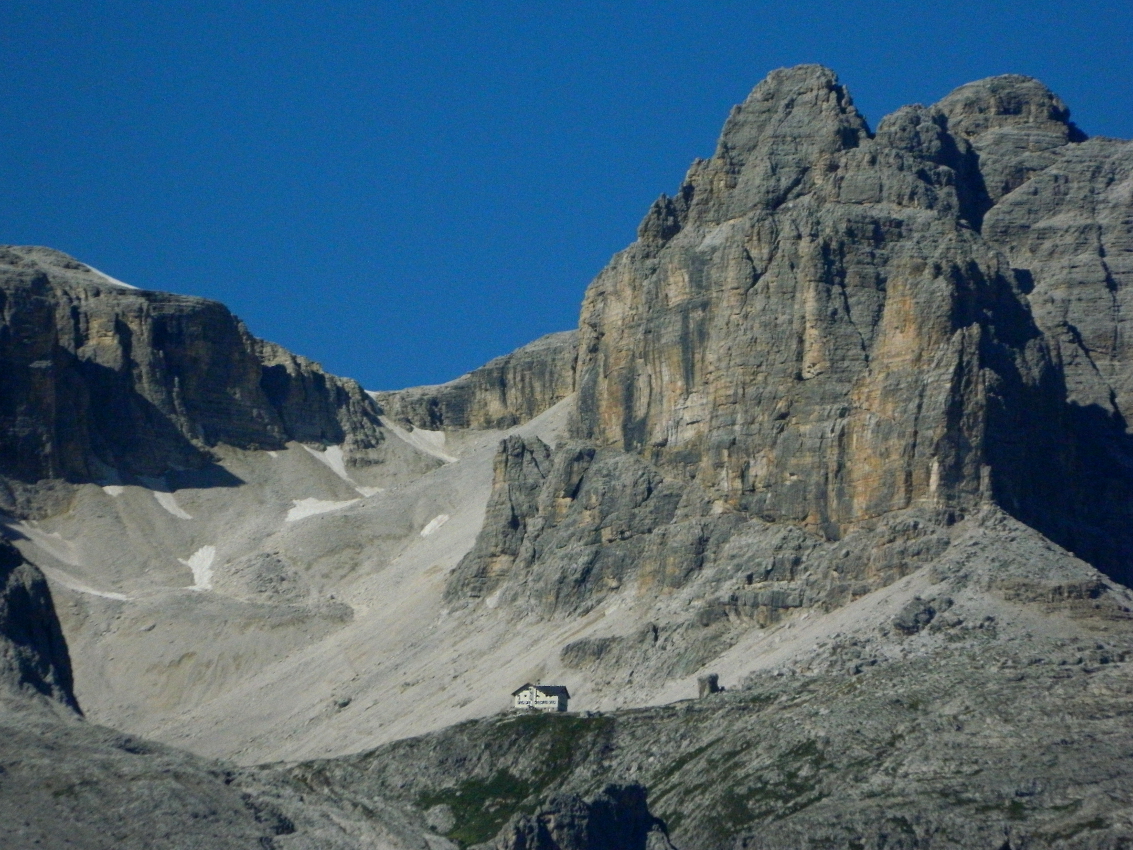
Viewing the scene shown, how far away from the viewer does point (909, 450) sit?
16975 cm

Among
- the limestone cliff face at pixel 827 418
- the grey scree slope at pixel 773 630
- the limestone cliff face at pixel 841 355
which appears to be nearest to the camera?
the grey scree slope at pixel 773 630

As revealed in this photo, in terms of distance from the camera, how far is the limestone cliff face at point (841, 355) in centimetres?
17038

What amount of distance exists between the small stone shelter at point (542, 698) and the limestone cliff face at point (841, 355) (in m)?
25.2

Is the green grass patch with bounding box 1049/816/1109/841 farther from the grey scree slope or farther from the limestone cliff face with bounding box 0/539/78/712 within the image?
the limestone cliff face with bounding box 0/539/78/712

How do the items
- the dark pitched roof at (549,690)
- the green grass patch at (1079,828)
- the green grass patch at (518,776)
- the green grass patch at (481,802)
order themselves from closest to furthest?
the green grass patch at (1079,828), the green grass patch at (481,802), the green grass patch at (518,776), the dark pitched roof at (549,690)

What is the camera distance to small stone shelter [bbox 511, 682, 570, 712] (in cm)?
16150

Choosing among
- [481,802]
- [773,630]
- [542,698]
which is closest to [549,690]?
[542,698]

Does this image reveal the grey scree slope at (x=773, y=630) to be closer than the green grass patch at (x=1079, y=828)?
Yes

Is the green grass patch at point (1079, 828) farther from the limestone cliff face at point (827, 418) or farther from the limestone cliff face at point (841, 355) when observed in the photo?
the limestone cliff face at point (841, 355)

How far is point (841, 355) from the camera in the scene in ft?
593

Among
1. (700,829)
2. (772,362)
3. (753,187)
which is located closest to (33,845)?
(700,829)

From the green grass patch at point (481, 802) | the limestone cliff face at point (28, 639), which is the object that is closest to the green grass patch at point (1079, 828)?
the green grass patch at point (481, 802)

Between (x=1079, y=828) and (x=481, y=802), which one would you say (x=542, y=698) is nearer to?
(x=481, y=802)

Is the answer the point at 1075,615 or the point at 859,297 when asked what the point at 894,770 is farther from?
the point at 859,297
